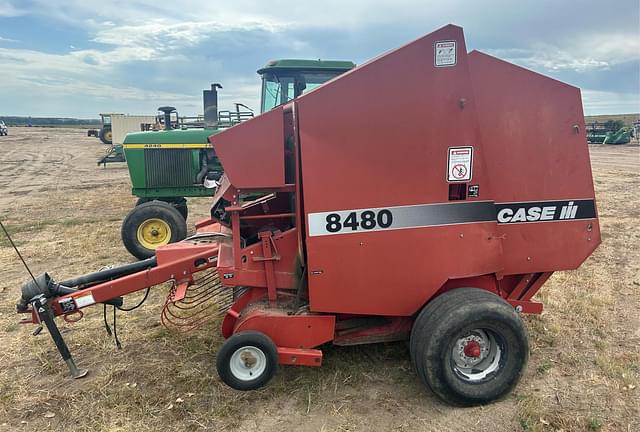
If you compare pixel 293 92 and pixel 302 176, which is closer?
pixel 302 176

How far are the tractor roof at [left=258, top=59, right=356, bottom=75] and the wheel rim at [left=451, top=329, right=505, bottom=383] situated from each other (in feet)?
15.1

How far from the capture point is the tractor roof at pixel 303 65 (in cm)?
643

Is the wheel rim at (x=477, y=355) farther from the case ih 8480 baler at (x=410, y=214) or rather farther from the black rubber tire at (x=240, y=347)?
the black rubber tire at (x=240, y=347)

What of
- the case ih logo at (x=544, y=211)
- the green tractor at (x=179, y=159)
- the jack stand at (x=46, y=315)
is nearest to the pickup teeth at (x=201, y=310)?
the jack stand at (x=46, y=315)

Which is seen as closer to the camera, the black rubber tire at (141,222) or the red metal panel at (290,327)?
the red metal panel at (290,327)

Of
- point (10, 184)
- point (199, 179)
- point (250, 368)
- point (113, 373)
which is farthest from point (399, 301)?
point (10, 184)

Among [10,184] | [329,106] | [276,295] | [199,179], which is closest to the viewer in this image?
[329,106]

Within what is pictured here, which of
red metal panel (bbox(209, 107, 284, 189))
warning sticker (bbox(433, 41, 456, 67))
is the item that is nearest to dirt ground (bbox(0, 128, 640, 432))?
red metal panel (bbox(209, 107, 284, 189))

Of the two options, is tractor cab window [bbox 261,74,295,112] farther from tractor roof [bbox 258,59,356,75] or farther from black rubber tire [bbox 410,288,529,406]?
black rubber tire [bbox 410,288,529,406]

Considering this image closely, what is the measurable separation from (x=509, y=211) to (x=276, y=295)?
6.01 feet

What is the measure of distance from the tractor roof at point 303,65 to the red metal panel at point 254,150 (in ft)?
11.8

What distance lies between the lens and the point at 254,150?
3098mm

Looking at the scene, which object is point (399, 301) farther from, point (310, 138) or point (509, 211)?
point (310, 138)

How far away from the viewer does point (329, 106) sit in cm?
300
